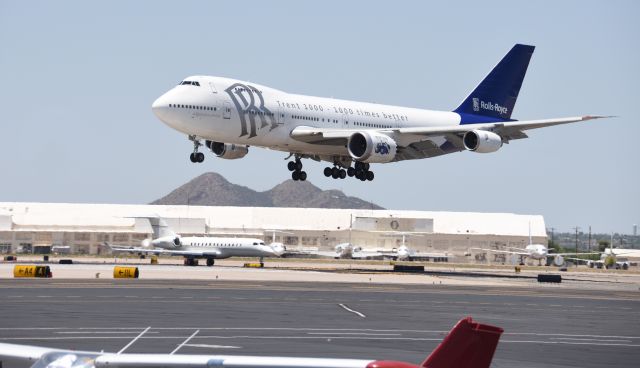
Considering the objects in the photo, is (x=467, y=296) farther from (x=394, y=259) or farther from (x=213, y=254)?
(x=394, y=259)

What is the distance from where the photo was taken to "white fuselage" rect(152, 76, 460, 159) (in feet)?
220

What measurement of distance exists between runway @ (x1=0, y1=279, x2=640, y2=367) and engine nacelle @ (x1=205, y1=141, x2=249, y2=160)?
11.4 metres

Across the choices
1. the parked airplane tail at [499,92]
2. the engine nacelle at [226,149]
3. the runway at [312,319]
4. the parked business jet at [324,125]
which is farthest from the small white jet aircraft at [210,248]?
the runway at [312,319]

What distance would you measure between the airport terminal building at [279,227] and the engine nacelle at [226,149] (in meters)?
71.1

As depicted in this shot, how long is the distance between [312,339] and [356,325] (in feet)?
19.2

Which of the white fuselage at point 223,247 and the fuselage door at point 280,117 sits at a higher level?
the fuselage door at point 280,117

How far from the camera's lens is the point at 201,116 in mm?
66938

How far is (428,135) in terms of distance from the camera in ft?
251

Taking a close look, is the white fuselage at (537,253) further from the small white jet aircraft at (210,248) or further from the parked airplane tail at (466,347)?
the parked airplane tail at (466,347)

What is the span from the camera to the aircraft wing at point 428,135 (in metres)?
72.4

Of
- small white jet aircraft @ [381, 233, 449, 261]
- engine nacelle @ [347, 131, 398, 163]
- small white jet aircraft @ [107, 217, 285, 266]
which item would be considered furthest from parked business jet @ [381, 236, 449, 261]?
engine nacelle @ [347, 131, 398, 163]

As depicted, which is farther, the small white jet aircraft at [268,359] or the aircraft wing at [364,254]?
the aircraft wing at [364,254]

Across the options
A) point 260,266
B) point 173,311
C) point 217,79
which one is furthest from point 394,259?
point 173,311

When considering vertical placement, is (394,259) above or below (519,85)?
below
